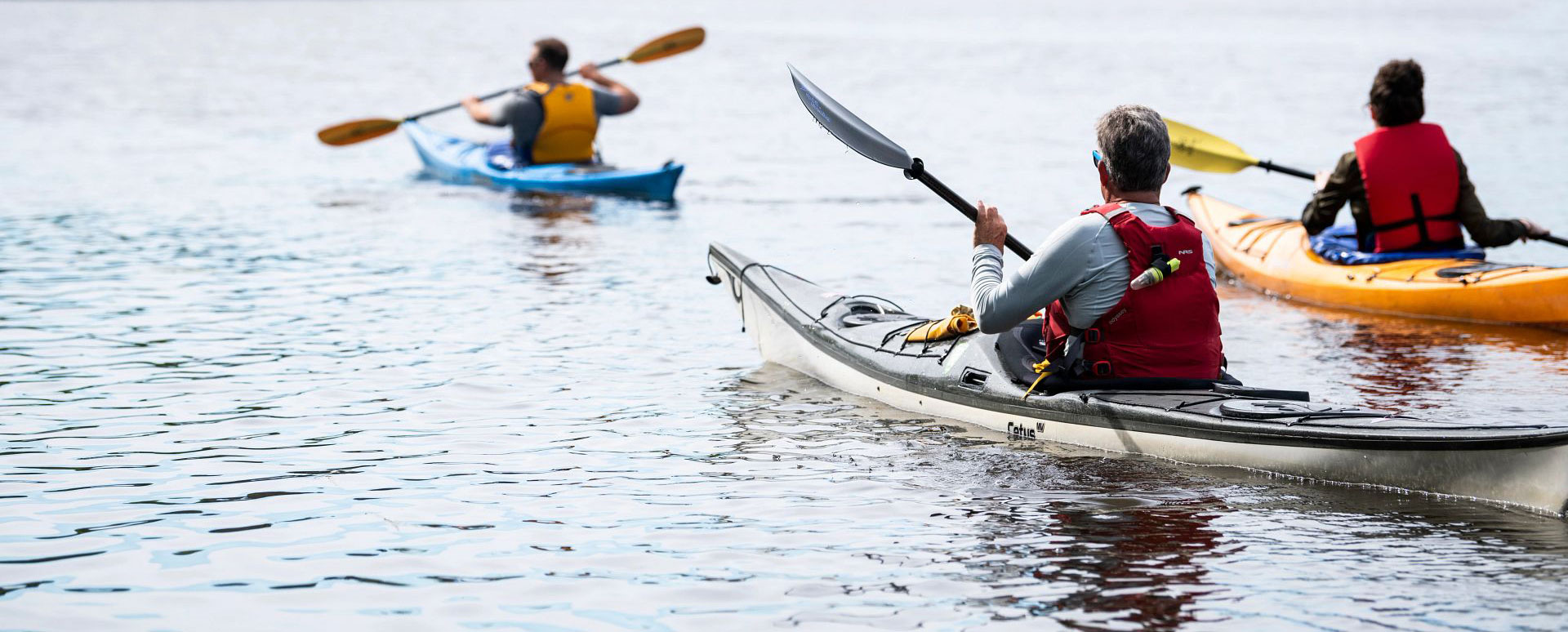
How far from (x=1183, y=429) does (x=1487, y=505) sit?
86cm

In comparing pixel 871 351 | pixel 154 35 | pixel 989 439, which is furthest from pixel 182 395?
pixel 154 35

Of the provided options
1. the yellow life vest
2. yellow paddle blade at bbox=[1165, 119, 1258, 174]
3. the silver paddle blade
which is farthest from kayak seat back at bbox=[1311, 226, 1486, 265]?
the yellow life vest

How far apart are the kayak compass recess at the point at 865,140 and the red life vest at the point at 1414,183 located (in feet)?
9.73

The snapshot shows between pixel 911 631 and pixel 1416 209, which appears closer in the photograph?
pixel 911 631

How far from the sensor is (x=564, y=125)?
12.6 meters

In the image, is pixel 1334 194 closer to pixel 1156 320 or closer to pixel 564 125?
pixel 1156 320

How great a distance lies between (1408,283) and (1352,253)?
19.2 inches

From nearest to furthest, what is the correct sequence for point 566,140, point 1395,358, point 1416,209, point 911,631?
point 911,631 < point 1395,358 < point 1416,209 < point 566,140

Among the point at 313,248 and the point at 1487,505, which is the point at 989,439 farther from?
the point at 313,248

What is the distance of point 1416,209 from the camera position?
25.4 feet

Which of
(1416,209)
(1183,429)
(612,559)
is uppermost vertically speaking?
(1416,209)

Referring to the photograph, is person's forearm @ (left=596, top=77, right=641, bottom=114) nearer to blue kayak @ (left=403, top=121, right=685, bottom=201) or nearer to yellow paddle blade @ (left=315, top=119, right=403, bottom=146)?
blue kayak @ (left=403, top=121, right=685, bottom=201)

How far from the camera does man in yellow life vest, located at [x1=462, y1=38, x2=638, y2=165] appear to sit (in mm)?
12328

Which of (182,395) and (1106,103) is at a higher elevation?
(1106,103)
